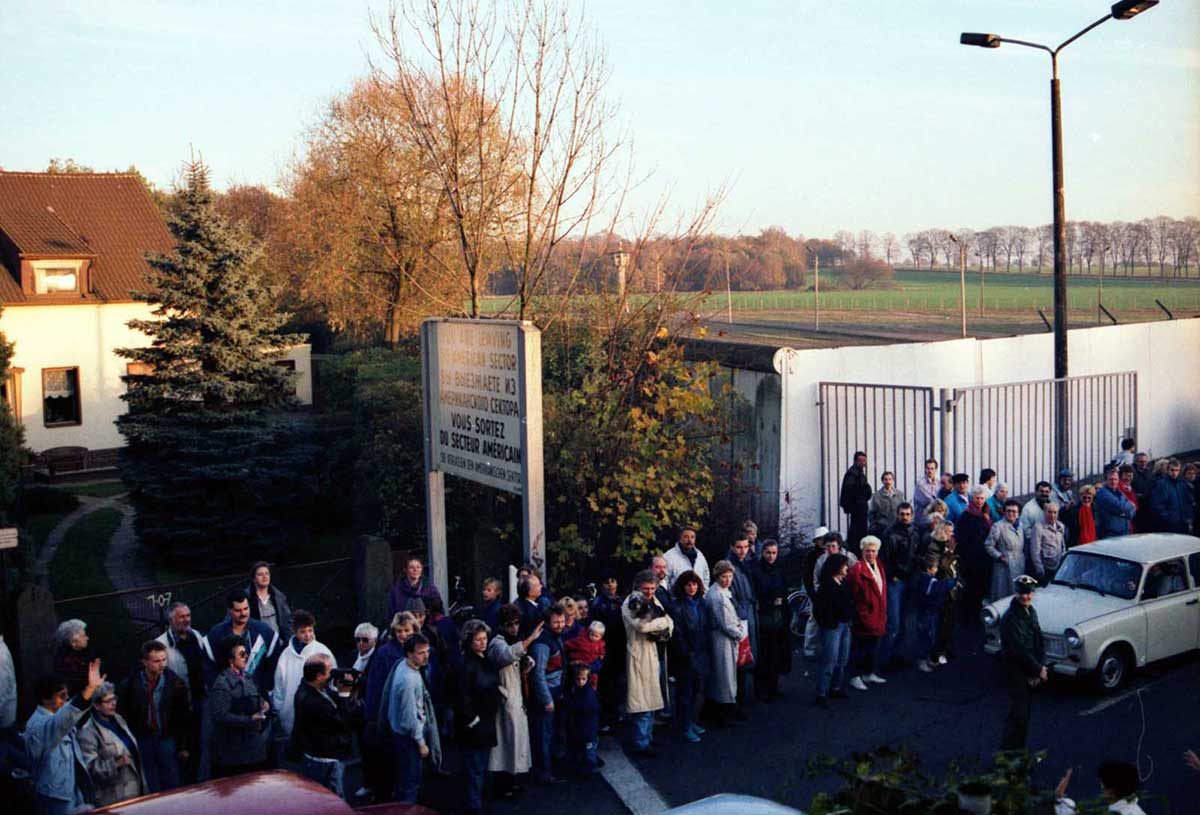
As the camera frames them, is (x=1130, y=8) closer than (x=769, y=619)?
No

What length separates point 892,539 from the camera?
12.4 metres

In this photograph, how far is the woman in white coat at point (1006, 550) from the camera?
43.8 ft

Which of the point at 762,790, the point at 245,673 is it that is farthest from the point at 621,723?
the point at 245,673

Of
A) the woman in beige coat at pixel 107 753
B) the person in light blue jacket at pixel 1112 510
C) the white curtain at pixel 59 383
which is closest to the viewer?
the woman in beige coat at pixel 107 753

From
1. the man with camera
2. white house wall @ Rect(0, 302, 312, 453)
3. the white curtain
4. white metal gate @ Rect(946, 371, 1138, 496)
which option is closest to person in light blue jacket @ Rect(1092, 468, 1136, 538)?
white metal gate @ Rect(946, 371, 1138, 496)

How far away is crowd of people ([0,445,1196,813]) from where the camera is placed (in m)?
8.09

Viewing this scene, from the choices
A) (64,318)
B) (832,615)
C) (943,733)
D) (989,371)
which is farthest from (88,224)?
(943,733)

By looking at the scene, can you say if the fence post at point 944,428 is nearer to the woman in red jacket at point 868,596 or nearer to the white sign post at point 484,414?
the woman in red jacket at point 868,596

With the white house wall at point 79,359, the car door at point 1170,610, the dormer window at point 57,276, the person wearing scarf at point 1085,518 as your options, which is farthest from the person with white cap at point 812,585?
the dormer window at point 57,276

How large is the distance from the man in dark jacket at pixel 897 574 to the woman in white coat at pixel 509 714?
4.75 metres

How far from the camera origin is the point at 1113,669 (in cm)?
1116

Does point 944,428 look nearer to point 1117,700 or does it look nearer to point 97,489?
point 1117,700

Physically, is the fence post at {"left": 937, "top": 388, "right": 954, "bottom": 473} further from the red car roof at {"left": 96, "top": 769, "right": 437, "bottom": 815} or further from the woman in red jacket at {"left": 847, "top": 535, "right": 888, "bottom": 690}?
the red car roof at {"left": 96, "top": 769, "right": 437, "bottom": 815}

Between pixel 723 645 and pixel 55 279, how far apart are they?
2939cm
